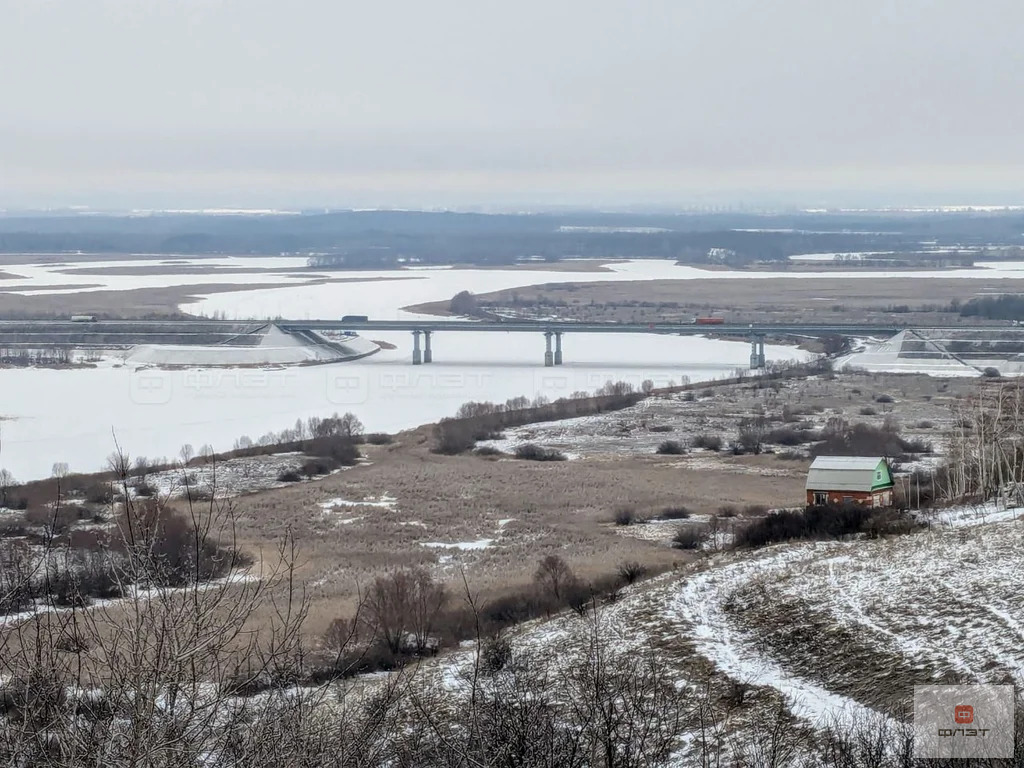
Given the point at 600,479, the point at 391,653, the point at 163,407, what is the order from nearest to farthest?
the point at 391,653, the point at 600,479, the point at 163,407

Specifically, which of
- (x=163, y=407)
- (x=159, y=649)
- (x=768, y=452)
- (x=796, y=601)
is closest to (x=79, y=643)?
(x=159, y=649)

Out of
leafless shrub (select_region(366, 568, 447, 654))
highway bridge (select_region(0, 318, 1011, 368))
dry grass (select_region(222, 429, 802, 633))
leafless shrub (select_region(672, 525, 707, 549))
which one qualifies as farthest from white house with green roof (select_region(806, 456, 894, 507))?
highway bridge (select_region(0, 318, 1011, 368))

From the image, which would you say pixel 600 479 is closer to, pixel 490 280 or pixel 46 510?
pixel 46 510

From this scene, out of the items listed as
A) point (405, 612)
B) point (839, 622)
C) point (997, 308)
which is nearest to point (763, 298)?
point (997, 308)

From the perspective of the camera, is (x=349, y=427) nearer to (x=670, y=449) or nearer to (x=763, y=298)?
(x=670, y=449)

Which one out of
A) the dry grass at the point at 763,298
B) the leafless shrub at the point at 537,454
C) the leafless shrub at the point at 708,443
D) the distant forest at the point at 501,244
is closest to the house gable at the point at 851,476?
the leafless shrub at the point at 537,454
